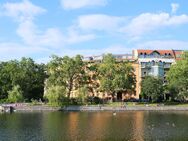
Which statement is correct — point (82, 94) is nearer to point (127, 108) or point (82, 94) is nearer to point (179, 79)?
point (127, 108)

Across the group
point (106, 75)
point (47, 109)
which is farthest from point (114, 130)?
point (106, 75)

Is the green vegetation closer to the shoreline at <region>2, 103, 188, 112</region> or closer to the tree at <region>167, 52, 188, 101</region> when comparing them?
the tree at <region>167, 52, 188, 101</region>

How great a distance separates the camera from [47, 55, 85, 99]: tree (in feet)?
453

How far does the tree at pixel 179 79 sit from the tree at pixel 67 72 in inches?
1113

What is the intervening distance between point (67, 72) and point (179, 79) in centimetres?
3477

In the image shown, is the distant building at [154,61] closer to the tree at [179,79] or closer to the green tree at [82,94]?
the tree at [179,79]

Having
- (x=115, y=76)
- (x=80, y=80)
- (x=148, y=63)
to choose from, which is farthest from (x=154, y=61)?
(x=80, y=80)

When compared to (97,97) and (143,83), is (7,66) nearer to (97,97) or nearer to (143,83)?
(97,97)

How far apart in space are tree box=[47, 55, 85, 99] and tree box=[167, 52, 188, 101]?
1113 inches

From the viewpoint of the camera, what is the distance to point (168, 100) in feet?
481

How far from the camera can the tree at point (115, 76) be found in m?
136

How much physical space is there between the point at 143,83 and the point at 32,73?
36.3 meters

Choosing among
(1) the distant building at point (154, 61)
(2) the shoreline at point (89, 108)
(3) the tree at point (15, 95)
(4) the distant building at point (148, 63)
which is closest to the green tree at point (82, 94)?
(2) the shoreline at point (89, 108)

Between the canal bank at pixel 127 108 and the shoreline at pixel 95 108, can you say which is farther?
the shoreline at pixel 95 108
